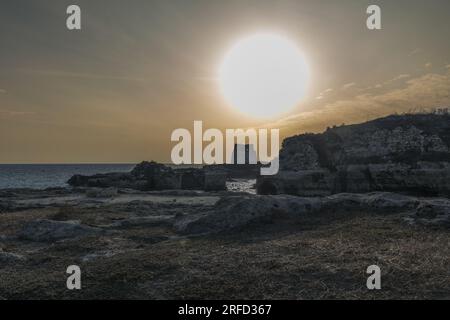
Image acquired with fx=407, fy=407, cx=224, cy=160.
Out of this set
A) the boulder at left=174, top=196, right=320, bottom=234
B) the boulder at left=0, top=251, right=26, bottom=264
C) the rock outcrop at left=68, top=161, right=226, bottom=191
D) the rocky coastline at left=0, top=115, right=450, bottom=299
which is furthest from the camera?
the rock outcrop at left=68, top=161, right=226, bottom=191

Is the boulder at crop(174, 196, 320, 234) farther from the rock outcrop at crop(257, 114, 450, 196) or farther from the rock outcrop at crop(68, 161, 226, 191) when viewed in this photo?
the rock outcrop at crop(68, 161, 226, 191)

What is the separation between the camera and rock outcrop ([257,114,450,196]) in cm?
3581

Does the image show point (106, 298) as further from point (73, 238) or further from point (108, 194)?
point (108, 194)

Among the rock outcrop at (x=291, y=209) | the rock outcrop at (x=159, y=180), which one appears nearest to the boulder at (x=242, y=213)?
the rock outcrop at (x=291, y=209)

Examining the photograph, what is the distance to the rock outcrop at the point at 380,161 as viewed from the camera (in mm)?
35812

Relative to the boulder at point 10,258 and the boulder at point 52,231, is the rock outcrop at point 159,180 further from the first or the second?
the boulder at point 10,258

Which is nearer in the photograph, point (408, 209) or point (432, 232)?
point (432, 232)

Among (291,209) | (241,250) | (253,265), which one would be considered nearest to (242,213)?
(291,209)

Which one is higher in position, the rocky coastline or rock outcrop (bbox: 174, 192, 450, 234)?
rock outcrop (bbox: 174, 192, 450, 234)

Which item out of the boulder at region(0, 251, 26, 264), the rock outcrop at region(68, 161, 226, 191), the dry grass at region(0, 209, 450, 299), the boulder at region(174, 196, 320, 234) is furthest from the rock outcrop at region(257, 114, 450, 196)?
the boulder at region(0, 251, 26, 264)

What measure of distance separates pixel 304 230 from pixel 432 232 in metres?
4.52
